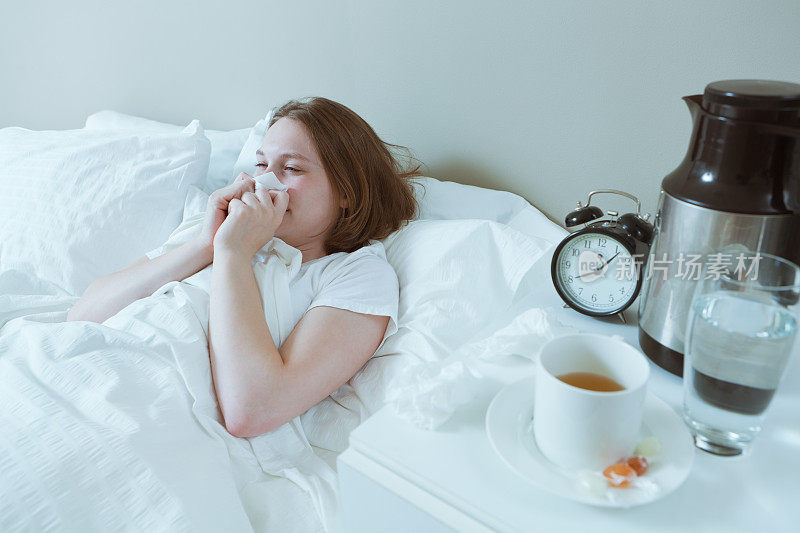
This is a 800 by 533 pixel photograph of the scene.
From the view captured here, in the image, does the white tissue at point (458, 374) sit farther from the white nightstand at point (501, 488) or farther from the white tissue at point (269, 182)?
the white tissue at point (269, 182)

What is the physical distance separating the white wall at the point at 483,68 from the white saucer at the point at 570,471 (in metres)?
0.59

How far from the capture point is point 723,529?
1.71 ft

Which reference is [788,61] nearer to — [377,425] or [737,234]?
[737,234]

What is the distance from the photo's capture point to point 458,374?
68cm

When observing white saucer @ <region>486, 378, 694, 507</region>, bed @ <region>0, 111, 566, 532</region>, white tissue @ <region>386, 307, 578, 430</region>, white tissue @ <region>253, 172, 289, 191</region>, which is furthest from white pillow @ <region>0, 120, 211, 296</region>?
white saucer @ <region>486, 378, 694, 507</region>

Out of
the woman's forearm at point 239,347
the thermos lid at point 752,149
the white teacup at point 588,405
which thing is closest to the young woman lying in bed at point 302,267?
the woman's forearm at point 239,347

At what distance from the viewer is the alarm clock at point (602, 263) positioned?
2.74ft

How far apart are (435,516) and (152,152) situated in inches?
50.0

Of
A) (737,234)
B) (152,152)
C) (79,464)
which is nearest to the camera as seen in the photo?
(737,234)

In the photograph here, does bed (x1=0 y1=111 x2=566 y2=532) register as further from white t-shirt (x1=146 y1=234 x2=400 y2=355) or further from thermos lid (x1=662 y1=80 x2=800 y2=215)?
thermos lid (x1=662 y1=80 x2=800 y2=215)

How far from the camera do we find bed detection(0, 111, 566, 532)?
758mm

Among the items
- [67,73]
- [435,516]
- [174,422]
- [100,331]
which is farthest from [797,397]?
[67,73]

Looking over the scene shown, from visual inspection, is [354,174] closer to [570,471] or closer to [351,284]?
[351,284]

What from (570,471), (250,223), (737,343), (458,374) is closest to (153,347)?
(250,223)
